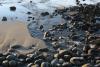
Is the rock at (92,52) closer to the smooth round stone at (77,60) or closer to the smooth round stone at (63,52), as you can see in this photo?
the smooth round stone at (77,60)

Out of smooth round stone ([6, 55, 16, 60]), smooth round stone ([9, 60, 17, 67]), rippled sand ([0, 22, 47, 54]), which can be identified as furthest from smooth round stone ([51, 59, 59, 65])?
rippled sand ([0, 22, 47, 54])

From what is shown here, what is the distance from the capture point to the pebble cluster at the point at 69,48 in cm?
1101

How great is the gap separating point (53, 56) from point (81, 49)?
136cm

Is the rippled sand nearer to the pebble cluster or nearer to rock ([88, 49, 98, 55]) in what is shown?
the pebble cluster

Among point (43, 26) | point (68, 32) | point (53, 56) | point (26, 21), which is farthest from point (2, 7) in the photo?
point (53, 56)

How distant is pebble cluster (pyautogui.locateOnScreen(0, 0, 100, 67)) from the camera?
433 inches

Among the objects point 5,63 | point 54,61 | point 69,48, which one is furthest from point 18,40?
point 54,61

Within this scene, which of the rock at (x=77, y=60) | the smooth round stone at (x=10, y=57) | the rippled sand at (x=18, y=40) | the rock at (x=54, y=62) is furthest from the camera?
the rippled sand at (x=18, y=40)

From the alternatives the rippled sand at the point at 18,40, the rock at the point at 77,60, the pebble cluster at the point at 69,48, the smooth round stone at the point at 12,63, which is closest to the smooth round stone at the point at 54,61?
the pebble cluster at the point at 69,48

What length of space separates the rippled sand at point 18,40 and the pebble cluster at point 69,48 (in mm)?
514

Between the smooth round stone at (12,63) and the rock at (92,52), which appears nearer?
the smooth round stone at (12,63)

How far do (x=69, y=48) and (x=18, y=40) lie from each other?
2.34 m

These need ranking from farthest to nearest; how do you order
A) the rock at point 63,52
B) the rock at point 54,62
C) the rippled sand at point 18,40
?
the rippled sand at point 18,40 → the rock at point 63,52 → the rock at point 54,62

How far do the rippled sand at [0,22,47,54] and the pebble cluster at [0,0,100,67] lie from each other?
0.51 metres
